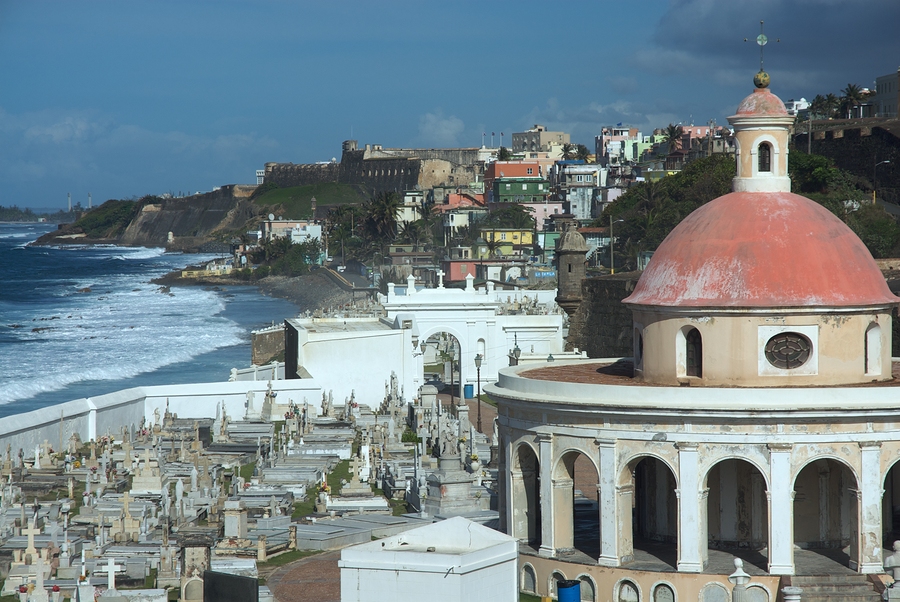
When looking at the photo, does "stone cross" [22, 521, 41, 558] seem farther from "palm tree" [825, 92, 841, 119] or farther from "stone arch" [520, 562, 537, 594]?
"palm tree" [825, 92, 841, 119]

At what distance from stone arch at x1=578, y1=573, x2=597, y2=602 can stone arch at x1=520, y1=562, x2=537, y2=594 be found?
835mm

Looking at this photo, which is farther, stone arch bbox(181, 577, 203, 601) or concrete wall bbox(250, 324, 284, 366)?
concrete wall bbox(250, 324, 284, 366)

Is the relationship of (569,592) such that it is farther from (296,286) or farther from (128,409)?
(296,286)

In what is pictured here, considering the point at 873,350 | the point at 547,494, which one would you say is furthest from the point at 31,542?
the point at 873,350

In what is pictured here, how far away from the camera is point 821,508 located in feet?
64.2

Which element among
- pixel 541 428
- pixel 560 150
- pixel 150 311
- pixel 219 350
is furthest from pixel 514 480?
pixel 560 150

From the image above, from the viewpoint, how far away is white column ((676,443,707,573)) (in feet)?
59.2

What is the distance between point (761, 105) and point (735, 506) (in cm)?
581

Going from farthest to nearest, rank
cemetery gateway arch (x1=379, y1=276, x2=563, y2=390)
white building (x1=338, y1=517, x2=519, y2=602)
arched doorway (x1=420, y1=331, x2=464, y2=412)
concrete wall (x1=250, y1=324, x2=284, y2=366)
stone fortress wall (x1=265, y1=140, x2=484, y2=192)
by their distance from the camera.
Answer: stone fortress wall (x1=265, y1=140, x2=484, y2=192)
concrete wall (x1=250, y1=324, x2=284, y2=366)
cemetery gateway arch (x1=379, y1=276, x2=563, y2=390)
arched doorway (x1=420, y1=331, x2=464, y2=412)
white building (x1=338, y1=517, x2=519, y2=602)

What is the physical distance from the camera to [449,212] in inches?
4377

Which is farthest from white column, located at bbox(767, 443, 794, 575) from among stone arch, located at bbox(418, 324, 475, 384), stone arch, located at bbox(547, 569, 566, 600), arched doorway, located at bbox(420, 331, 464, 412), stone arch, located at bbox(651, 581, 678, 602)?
stone arch, located at bbox(418, 324, 475, 384)

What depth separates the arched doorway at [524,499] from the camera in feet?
66.3

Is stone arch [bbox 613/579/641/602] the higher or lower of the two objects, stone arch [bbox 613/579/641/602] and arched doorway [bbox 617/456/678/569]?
the lower

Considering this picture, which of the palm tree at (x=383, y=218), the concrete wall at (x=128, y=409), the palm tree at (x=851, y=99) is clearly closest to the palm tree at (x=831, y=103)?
the palm tree at (x=851, y=99)
